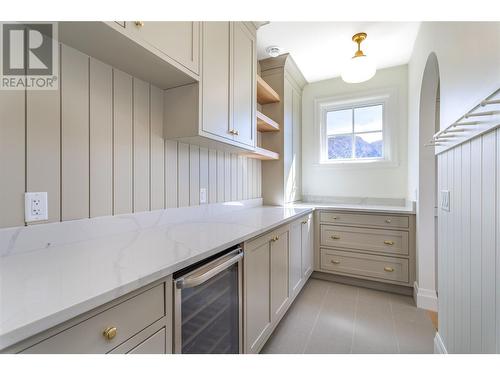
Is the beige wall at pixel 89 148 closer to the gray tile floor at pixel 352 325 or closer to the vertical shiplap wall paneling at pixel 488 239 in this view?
the gray tile floor at pixel 352 325

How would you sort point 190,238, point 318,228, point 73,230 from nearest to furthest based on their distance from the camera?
1. point 73,230
2. point 190,238
3. point 318,228

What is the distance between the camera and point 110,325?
621 mm

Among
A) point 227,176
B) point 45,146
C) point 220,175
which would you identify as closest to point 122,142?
point 45,146

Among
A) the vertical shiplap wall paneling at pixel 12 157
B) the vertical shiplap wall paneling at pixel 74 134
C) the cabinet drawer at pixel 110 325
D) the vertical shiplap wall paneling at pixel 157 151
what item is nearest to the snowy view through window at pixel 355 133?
the vertical shiplap wall paneling at pixel 157 151

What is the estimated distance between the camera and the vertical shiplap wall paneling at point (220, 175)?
205cm

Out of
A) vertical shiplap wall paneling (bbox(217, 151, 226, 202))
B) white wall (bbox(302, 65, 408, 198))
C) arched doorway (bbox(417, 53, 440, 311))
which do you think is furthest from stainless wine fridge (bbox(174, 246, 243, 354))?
white wall (bbox(302, 65, 408, 198))

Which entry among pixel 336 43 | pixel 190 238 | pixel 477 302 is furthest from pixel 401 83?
pixel 190 238

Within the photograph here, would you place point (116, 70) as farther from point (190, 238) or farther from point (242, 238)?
point (242, 238)

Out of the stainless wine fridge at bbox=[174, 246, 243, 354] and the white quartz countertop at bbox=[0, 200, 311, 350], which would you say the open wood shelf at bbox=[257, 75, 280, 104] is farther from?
the stainless wine fridge at bbox=[174, 246, 243, 354]

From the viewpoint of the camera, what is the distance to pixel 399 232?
91.7 inches

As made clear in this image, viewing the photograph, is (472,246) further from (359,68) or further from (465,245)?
(359,68)

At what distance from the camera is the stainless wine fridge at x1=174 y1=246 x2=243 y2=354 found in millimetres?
854

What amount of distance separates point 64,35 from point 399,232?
9.47ft

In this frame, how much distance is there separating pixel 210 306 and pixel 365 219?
201cm
